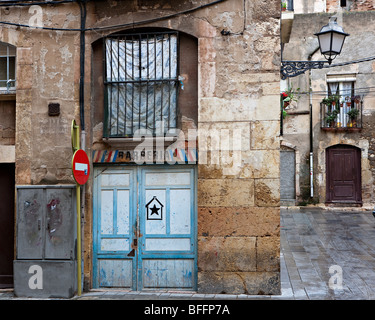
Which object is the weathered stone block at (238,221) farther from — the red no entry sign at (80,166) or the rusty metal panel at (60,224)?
the rusty metal panel at (60,224)

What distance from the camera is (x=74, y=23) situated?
7.82 m

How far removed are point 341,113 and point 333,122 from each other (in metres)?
0.49

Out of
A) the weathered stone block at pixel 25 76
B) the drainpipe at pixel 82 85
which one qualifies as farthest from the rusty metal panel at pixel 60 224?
the weathered stone block at pixel 25 76

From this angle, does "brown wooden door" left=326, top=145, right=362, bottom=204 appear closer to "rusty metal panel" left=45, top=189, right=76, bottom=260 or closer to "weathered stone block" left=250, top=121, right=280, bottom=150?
"weathered stone block" left=250, top=121, right=280, bottom=150

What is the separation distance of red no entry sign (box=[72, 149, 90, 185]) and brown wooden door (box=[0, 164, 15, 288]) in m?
1.59

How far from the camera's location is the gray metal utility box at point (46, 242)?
24.3 ft

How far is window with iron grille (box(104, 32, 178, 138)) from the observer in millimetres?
7727

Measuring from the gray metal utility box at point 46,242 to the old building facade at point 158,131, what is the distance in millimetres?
111

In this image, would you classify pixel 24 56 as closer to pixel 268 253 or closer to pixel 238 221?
pixel 238 221

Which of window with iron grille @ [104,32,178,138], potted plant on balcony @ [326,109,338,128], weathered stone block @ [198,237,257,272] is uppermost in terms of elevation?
potted plant on balcony @ [326,109,338,128]

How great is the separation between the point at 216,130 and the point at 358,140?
44.6 ft

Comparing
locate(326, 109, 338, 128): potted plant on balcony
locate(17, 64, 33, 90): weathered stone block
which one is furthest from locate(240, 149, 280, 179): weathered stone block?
locate(326, 109, 338, 128): potted plant on balcony

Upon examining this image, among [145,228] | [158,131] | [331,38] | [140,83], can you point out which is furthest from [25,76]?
[331,38]

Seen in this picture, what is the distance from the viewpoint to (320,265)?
9.23 m
